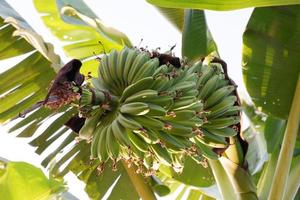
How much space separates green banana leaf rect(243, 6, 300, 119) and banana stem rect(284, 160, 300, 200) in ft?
0.82

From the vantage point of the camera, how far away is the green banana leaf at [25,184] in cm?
161

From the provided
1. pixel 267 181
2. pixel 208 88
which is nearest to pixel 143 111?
pixel 208 88

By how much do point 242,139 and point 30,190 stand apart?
0.75 m

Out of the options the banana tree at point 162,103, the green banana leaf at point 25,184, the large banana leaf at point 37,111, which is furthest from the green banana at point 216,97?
the large banana leaf at point 37,111

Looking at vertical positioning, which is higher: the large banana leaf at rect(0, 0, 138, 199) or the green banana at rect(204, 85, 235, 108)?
the green banana at rect(204, 85, 235, 108)

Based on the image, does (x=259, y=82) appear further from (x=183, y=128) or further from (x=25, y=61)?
(x=25, y=61)

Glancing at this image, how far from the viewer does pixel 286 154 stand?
1.67 meters

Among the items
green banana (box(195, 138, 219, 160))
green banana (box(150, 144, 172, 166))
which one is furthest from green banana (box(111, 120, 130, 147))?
green banana (box(195, 138, 219, 160))

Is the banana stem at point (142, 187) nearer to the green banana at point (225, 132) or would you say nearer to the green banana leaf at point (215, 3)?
the green banana at point (225, 132)

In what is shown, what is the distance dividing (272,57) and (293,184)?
48 cm

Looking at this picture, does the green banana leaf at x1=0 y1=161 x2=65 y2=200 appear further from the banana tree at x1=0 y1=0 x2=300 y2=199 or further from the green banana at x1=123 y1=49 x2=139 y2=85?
the green banana at x1=123 y1=49 x2=139 y2=85

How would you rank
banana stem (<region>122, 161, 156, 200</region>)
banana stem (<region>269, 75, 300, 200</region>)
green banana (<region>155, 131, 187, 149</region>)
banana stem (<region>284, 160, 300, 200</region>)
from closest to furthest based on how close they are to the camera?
1. green banana (<region>155, 131, 187, 149</region>)
2. banana stem (<region>269, 75, 300, 200</region>)
3. banana stem (<region>284, 160, 300, 200</region>)
4. banana stem (<region>122, 161, 156, 200</region>)

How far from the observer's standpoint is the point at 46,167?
2094 millimetres

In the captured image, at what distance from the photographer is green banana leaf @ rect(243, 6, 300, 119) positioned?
1.76 metres
